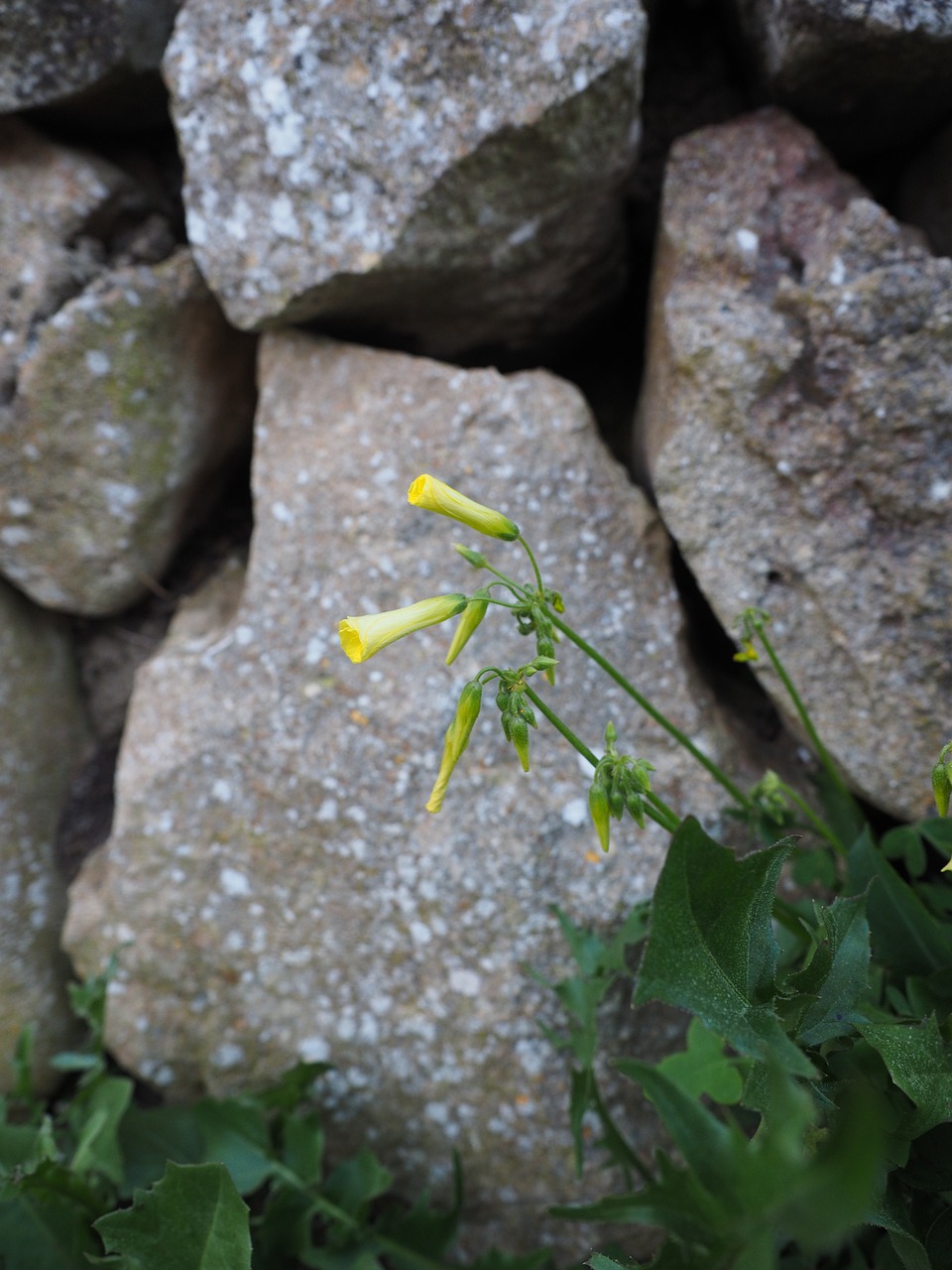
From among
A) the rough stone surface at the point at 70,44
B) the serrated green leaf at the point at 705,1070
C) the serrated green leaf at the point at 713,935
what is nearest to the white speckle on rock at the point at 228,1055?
the serrated green leaf at the point at 705,1070

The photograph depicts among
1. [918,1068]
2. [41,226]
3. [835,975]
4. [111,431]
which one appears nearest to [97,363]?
[111,431]

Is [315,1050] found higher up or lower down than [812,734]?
lower down

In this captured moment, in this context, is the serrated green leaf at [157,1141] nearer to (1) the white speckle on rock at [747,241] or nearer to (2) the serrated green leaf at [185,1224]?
(2) the serrated green leaf at [185,1224]

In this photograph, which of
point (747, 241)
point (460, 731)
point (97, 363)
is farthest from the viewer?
point (97, 363)

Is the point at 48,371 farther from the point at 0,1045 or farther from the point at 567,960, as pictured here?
the point at 567,960

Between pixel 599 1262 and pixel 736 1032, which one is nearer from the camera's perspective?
pixel 599 1262

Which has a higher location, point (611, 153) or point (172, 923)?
point (611, 153)

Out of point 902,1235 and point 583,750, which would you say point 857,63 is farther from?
point 902,1235

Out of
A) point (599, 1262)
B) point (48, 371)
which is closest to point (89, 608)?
point (48, 371)
